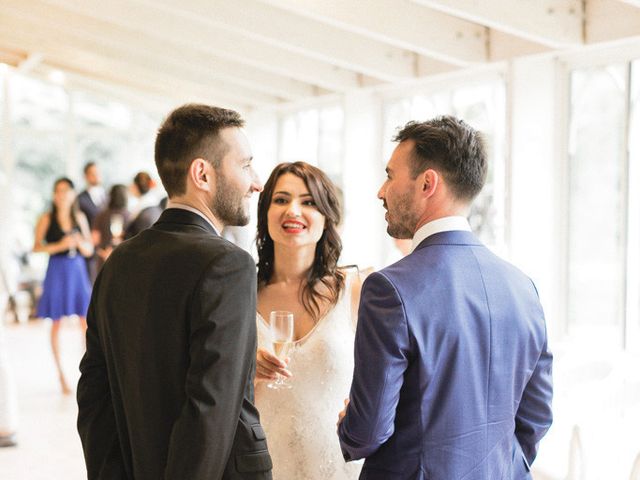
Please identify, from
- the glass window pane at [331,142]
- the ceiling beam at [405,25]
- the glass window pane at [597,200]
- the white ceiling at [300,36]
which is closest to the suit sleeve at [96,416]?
the white ceiling at [300,36]

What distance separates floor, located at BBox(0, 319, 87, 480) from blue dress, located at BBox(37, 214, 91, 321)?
64cm

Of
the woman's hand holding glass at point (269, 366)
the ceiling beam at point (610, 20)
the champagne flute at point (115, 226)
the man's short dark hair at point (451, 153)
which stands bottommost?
the woman's hand holding glass at point (269, 366)

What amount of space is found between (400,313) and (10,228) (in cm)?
1117

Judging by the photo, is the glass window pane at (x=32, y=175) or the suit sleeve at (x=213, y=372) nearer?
the suit sleeve at (x=213, y=372)

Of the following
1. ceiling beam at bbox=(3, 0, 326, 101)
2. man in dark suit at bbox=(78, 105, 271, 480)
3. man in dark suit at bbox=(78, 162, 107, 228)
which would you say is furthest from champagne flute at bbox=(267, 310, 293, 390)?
man in dark suit at bbox=(78, 162, 107, 228)

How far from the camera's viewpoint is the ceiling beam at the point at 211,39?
622 centimetres

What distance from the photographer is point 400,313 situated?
168cm

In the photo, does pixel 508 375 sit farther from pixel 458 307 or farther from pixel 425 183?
pixel 425 183

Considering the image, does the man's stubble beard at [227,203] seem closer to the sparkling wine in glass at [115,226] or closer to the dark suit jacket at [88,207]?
the sparkling wine in glass at [115,226]

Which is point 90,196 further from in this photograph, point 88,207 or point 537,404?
point 537,404

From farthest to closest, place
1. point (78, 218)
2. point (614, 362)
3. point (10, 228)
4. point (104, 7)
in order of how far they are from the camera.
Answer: point (10, 228) < point (78, 218) < point (104, 7) < point (614, 362)

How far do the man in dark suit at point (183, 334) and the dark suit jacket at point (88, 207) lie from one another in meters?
7.33

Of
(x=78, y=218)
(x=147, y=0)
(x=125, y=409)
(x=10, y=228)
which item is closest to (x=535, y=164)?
(x=147, y=0)

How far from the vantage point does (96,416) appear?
201cm
